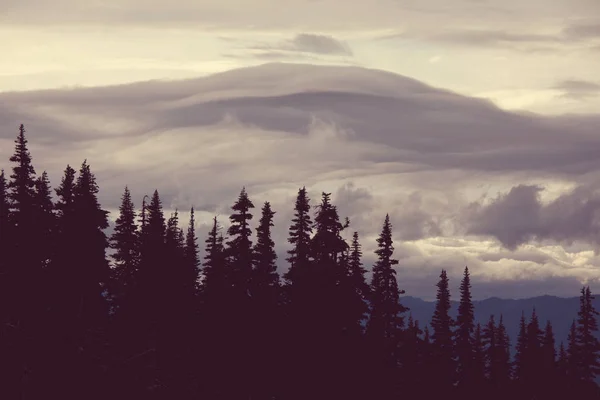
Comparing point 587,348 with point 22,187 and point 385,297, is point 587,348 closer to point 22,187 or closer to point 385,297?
point 385,297

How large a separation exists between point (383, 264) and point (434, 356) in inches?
780

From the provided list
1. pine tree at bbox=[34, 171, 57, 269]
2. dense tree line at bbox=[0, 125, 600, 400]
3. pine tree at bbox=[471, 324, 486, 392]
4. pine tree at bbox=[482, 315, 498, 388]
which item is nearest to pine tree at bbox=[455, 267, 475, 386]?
pine tree at bbox=[471, 324, 486, 392]

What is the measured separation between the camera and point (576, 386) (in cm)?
12512

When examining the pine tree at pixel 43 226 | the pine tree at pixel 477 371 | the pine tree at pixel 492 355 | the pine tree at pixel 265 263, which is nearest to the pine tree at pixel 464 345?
the pine tree at pixel 477 371

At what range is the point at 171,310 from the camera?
79.2 meters

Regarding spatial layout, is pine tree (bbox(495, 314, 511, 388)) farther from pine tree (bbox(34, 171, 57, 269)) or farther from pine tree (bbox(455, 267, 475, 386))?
pine tree (bbox(34, 171, 57, 269))

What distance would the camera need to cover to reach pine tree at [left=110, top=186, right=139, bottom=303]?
83875mm

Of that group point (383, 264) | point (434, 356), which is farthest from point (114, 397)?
point (434, 356)

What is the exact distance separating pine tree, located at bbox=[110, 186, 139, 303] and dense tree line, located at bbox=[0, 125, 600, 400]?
127 millimetres

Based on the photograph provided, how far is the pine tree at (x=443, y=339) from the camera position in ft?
366

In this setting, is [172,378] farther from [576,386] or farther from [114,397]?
[576,386]

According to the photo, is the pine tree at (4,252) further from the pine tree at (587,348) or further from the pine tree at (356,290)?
the pine tree at (587,348)

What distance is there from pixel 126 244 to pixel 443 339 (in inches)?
1688

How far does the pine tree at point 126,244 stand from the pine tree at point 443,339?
38.4 m
